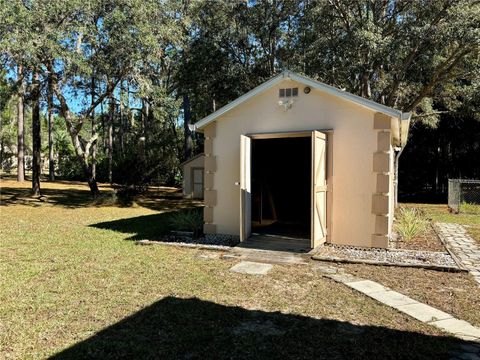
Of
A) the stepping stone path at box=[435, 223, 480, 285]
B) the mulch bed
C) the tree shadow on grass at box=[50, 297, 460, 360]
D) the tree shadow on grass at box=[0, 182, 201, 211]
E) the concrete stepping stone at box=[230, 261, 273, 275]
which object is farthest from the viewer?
the tree shadow on grass at box=[0, 182, 201, 211]

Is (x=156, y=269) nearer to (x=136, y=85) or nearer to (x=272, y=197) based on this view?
(x=272, y=197)

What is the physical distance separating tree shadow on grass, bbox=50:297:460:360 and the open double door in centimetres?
349

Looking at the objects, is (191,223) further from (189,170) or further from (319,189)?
(189,170)

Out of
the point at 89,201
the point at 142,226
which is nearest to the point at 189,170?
the point at 89,201

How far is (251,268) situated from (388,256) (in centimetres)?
268

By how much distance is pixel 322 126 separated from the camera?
8422mm

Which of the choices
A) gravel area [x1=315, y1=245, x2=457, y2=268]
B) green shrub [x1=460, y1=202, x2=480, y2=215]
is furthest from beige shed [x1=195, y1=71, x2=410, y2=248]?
green shrub [x1=460, y1=202, x2=480, y2=215]

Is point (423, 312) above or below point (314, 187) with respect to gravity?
below

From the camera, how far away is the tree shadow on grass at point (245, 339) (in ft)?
11.8

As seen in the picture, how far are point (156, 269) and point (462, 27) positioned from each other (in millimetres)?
11796

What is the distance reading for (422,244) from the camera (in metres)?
8.69

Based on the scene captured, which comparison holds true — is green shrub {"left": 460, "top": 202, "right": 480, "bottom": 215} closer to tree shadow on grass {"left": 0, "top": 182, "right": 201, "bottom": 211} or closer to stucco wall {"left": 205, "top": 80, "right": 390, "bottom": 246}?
stucco wall {"left": 205, "top": 80, "right": 390, "bottom": 246}

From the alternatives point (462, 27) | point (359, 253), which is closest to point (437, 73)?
point (462, 27)

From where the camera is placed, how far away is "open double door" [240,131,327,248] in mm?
7727
